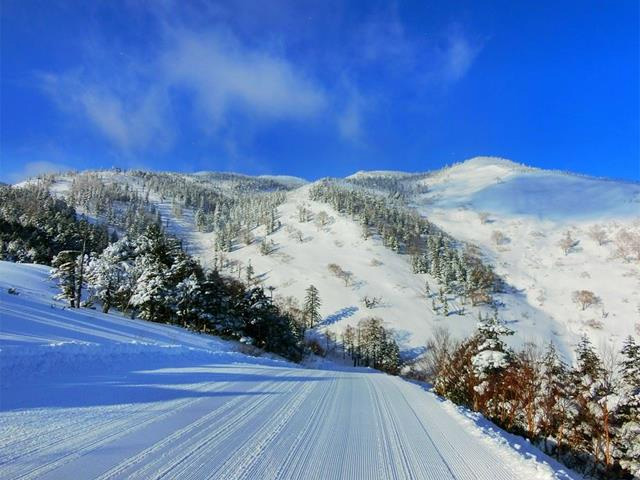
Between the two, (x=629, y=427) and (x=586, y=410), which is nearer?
(x=629, y=427)

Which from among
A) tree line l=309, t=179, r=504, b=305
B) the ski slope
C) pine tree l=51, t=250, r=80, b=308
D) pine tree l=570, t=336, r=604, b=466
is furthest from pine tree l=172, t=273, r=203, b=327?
tree line l=309, t=179, r=504, b=305

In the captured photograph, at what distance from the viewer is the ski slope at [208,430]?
4.71 metres

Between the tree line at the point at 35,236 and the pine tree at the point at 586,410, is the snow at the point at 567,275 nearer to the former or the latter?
the pine tree at the point at 586,410

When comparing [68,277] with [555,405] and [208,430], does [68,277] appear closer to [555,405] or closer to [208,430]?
[208,430]

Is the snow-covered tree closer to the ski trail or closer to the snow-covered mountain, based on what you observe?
the ski trail

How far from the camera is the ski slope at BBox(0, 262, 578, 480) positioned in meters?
4.71

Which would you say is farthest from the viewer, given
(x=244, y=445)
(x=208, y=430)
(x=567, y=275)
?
(x=567, y=275)

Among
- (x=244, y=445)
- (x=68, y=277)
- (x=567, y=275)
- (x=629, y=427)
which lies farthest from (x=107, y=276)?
(x=567, y=275)

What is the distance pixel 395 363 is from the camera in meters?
76.5

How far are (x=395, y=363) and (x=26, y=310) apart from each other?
66.5 meters

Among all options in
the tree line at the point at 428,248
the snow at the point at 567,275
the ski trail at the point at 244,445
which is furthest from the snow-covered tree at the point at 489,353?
the tree line at the point at 428,248

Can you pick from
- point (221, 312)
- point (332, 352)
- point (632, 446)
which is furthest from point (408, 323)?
point (632, 446)

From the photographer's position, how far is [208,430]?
6.19m

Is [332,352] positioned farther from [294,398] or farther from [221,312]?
[294,398]
